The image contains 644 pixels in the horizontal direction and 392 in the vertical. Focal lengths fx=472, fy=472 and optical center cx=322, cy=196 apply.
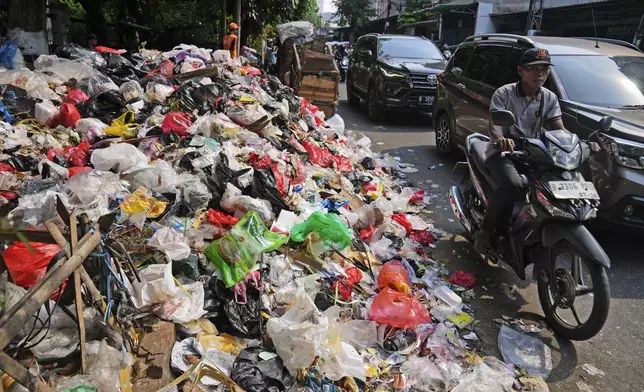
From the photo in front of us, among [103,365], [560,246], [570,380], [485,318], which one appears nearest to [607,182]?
[560,246]

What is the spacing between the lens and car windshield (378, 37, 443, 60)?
10.8m

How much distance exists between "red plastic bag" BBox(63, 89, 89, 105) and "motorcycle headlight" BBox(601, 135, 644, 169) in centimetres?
613

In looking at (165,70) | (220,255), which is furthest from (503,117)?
(165,70)

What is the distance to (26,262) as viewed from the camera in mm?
2717

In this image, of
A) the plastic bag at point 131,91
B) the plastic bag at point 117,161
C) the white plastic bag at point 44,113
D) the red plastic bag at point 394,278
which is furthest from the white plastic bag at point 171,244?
the plastic bag at point 131,91

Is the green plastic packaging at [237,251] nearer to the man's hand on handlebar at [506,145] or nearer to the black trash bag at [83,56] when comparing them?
the man's hand on handlebar at [506,145]

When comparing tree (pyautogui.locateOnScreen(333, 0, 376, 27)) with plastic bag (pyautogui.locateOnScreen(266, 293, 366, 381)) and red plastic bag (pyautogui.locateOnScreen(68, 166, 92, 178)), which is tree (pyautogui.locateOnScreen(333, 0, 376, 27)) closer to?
red plastic bag (pyautogui.locateOnScreen(68, 166, 92, 178))

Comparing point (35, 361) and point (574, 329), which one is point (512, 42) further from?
point (35, 361)

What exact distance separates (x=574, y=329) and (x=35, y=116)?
6070mm

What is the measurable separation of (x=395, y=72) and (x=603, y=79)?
16.5 feet

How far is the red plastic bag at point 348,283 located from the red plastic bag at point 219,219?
3.35 ft

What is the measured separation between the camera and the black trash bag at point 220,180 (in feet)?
14.0

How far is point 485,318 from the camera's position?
11.7 ft

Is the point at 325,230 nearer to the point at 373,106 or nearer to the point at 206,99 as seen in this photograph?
the point at 206,99
